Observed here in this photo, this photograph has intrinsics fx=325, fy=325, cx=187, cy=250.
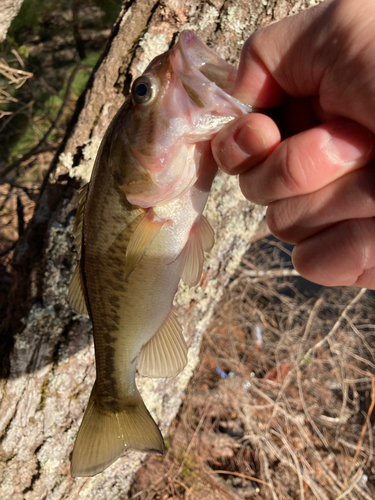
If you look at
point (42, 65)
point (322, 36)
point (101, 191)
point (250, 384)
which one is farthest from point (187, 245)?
point (42, 65)

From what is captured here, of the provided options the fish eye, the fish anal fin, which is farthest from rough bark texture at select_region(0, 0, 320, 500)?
→ the fish eye

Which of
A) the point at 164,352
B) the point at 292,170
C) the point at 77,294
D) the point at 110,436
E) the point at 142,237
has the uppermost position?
the point at 292,170

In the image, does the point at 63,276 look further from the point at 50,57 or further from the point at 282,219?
the point at 50,57

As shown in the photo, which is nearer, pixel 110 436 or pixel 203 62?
pixel 203 62

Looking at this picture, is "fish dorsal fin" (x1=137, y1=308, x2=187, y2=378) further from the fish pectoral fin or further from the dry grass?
the dry grass

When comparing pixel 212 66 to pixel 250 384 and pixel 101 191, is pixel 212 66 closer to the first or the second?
pixel 101 191

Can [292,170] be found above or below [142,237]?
above

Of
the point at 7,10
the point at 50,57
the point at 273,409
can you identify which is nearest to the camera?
the point at 7,10

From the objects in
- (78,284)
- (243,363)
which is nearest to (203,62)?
(78,284)
